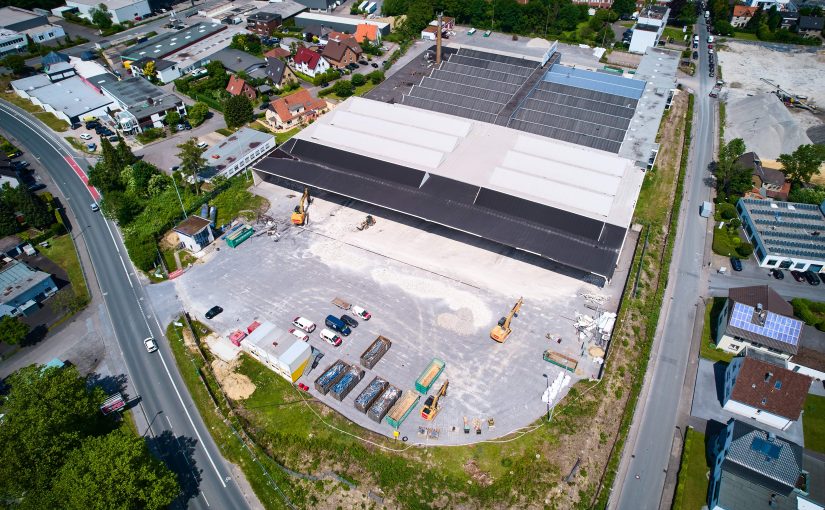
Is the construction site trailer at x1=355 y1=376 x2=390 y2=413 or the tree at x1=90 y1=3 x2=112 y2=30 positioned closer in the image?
the construction site trailer at x1=355 y1=376 x2=390 y2=413

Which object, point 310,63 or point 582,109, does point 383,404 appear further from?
point 310,63

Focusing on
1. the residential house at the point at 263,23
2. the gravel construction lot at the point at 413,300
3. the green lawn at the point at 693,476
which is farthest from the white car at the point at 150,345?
the residential house at the point at 263,23

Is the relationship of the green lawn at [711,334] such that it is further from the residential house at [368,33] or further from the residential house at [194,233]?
the residential house at [368,33]

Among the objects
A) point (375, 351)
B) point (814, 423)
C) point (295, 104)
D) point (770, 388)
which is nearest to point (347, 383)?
point (375, 351)

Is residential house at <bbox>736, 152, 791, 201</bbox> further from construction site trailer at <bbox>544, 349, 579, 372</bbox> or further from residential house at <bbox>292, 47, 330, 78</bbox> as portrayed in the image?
residential house at <bbox>292, 47, 330, 78</bbox>

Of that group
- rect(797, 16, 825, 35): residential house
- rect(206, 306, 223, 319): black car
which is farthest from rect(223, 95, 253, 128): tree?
rect(797, 16, 825, 35): residential house

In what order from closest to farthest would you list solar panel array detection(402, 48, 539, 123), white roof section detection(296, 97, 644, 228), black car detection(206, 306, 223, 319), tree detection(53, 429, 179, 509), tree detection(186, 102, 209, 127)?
tree detection(53, 429, 179, 509) → black car detection(206, 306, 223, 319) → white roof section detection(296, 97, 644, 228) → solar panel array detection(402, 48, 539, 123) → tree detection(186, 102, 209, 127)
